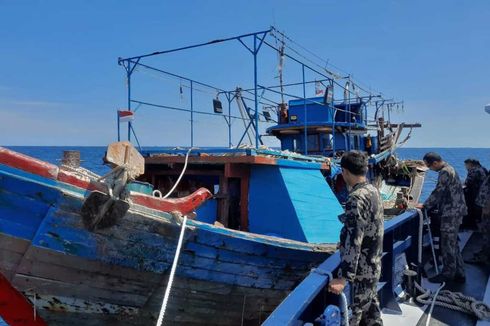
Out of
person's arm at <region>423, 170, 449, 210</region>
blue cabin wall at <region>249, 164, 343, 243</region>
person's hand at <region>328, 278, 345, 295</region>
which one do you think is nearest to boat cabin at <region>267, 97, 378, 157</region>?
blue cabin wall at <region>249, 164, 343, 243</region>

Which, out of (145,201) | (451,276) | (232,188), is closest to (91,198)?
(145,201)

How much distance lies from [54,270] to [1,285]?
0.53 metres

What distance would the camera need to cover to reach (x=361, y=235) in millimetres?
2678

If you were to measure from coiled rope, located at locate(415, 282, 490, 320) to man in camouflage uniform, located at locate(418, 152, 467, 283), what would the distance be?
0.62 meters

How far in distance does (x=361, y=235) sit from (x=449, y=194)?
104 inches

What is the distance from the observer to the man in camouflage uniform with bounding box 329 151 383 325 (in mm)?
2656

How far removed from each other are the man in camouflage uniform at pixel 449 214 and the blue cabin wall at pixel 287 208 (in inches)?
66.9

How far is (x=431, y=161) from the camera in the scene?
15.9 ft

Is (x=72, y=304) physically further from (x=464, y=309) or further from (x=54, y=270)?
(x=464, y=309)

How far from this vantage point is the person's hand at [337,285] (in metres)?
2.57

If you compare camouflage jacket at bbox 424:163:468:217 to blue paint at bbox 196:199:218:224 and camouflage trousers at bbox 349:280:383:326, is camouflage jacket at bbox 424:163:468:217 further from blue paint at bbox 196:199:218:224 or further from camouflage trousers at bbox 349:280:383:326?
blue paint at bbox 196:199:218:224

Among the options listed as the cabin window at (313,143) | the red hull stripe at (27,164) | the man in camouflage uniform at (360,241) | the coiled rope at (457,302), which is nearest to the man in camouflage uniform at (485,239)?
the coiled rope at (457,302)

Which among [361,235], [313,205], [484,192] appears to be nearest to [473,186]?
[484,192]

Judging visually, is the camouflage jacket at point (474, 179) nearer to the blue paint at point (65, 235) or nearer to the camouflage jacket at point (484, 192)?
the camouflage jacket at point (484, 192)
